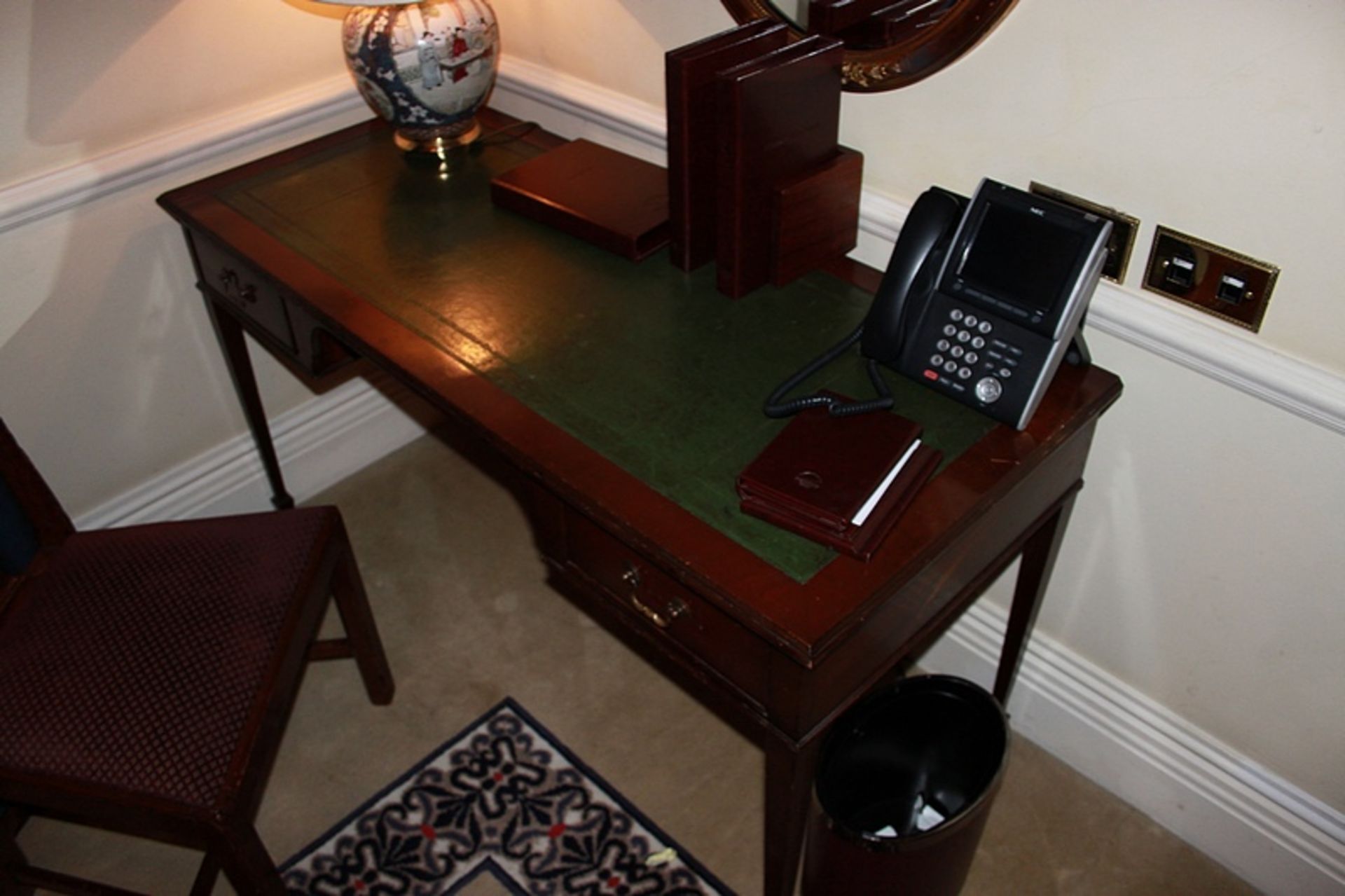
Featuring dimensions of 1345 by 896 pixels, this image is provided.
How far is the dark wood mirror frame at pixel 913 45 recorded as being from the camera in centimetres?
138

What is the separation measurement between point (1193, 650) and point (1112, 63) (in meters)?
0.86

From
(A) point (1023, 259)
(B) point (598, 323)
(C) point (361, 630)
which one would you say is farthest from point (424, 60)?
(A) point (1023, 259)

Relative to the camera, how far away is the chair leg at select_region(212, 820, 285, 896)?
4.55 feet

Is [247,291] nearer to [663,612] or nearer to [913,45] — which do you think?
[663,612]

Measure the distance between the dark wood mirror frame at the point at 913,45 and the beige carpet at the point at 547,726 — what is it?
1.12 m

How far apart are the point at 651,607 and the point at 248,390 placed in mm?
1220

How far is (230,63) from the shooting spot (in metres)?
1.98

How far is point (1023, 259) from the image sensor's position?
1299mm

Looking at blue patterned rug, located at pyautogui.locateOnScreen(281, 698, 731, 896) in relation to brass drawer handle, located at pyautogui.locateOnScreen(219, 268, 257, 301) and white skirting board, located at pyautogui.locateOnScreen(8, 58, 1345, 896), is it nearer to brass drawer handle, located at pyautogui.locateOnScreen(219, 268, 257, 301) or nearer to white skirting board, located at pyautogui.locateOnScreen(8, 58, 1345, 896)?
white skirting board, located at pyautogui.locateOnScreen(8, 58, 1345, 896)

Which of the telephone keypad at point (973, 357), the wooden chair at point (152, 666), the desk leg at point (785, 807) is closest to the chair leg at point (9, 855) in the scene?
the wooden chair at point (152, 666)

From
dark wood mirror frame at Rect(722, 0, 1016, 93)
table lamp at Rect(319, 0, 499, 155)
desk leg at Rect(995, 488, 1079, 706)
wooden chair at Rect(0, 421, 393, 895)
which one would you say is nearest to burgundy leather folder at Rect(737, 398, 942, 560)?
desk leg at Rect(995, 488, 1079, 706)

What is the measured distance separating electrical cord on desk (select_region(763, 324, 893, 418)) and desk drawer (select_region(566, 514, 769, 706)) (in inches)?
10.0

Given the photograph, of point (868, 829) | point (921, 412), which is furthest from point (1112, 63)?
point (868, 829)

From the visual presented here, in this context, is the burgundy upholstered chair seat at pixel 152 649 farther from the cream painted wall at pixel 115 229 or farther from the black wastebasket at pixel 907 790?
the black wastebasket at pixel 907 790
